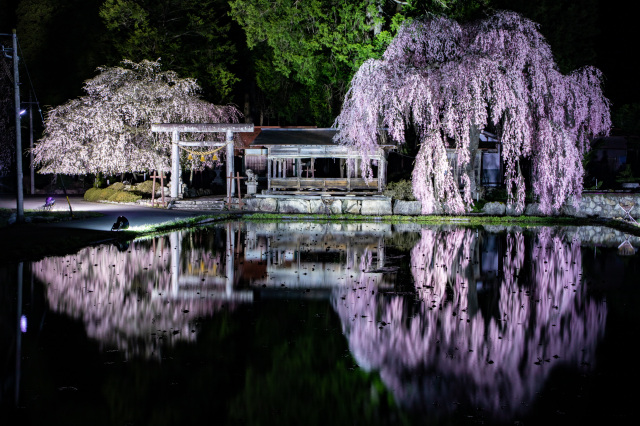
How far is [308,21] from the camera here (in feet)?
125

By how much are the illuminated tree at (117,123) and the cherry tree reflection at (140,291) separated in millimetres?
20452

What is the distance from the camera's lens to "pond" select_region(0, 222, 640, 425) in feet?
20.6

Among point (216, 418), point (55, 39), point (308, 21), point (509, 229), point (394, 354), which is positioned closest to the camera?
point (216, 418)

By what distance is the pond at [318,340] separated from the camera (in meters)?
6.29

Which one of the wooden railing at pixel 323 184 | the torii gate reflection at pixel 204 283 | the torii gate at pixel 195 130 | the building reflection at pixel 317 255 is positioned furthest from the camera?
the torii gate at pixel 195 130

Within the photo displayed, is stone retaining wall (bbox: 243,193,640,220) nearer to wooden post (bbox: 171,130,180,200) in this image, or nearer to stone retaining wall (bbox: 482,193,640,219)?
stone retaining wall (bbox: 482,193,640,219)

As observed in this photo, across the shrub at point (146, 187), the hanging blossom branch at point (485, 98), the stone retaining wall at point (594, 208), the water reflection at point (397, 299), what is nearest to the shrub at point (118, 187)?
the shrub at point (146, 187)

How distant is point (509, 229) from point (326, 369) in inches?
765

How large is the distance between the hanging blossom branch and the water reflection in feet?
25.2

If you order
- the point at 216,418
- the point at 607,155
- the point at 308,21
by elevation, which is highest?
the point at 308,21

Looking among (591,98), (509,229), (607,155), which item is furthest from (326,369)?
(607,155)

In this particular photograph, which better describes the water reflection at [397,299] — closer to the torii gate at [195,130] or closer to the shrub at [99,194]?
the torii gate at [195,130]

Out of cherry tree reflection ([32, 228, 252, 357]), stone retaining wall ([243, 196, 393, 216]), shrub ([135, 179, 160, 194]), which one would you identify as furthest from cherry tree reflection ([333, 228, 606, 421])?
shrub ([135, 179, 160, 194])

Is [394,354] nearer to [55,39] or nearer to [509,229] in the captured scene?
[509,229]
